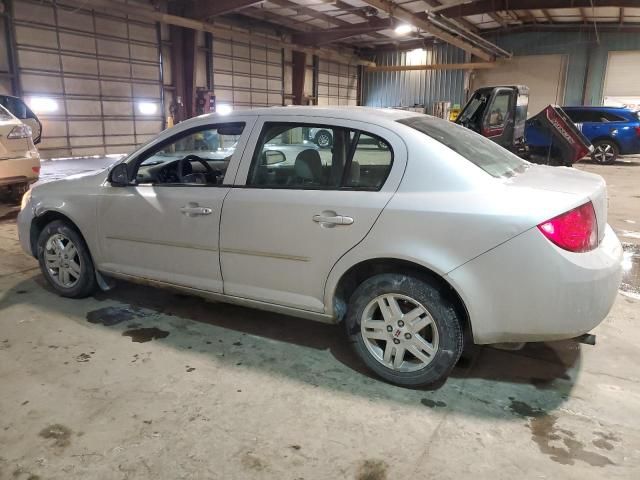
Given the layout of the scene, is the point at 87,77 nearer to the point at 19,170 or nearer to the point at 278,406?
the point at 19,170

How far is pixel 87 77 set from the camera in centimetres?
1366

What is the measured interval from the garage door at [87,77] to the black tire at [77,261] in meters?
10.6

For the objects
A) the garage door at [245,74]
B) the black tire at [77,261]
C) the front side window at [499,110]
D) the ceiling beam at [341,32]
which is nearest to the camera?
the black tire at [77,261]

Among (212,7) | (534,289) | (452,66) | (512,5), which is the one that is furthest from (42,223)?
(452,66)

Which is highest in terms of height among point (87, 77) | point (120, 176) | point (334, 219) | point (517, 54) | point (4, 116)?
point (517, 54)

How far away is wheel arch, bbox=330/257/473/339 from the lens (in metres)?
2.41

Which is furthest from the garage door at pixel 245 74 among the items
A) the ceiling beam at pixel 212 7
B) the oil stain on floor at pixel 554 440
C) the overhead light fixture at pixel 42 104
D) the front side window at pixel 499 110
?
the oil stain on floor at pixel 554 440

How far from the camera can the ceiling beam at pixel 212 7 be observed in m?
13.8

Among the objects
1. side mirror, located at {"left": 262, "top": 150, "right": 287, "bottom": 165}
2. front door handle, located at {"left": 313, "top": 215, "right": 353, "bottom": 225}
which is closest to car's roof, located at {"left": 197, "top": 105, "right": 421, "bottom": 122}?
side mirror, located at {"left": 262, "top": 150, "right": 287, "bottom": 165}

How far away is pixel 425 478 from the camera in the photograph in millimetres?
1912

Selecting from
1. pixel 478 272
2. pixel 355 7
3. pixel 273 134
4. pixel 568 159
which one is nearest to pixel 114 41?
pixel 355 7

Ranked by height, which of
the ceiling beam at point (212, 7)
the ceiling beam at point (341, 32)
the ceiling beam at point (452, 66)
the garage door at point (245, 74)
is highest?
the ceiling beam at point (341, 32)

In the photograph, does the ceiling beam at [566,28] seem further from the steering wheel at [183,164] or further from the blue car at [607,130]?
the steering wheel at [183,164]

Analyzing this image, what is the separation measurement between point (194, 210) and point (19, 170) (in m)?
5.26
